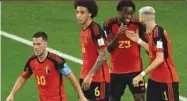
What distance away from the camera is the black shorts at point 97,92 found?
12289 millimetres

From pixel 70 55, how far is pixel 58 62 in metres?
8.42

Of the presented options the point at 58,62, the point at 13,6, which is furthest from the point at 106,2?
the point at 58,62

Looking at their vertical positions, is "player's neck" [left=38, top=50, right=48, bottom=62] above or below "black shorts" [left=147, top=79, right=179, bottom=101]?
above

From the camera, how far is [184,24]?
23344 millimetres

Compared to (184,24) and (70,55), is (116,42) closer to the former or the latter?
(70,55)

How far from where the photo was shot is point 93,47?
12195mm

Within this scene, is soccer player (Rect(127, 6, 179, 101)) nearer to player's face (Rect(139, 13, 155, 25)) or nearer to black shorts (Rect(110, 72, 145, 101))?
player's face (Rect(139, 13, 155, 25))

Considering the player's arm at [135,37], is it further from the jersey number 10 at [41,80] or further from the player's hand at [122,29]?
the jersey number 10 at [41,80]

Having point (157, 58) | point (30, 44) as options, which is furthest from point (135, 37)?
point (30, 44)

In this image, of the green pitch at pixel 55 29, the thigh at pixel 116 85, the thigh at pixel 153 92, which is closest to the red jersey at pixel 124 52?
the thigh at pixel 116 85

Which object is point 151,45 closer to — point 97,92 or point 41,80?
point 97,92

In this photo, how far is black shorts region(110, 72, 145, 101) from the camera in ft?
44.8

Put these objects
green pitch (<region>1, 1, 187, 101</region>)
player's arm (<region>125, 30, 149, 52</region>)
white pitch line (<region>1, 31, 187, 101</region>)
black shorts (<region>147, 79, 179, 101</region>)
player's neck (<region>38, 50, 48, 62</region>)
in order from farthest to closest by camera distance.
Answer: white pitch line (<region>1, 31, 187, 101</region>), green pitch (<region>1, 1, 187, 101</region>), player's arm (<region>125, 30, 149, 52</region>), black shorts (<region>147, 79, 179, 101</region>), player's neck (<region>38, 50, 48, 62</region>)

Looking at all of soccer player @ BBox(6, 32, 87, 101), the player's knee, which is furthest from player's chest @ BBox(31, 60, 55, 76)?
the player's knee
